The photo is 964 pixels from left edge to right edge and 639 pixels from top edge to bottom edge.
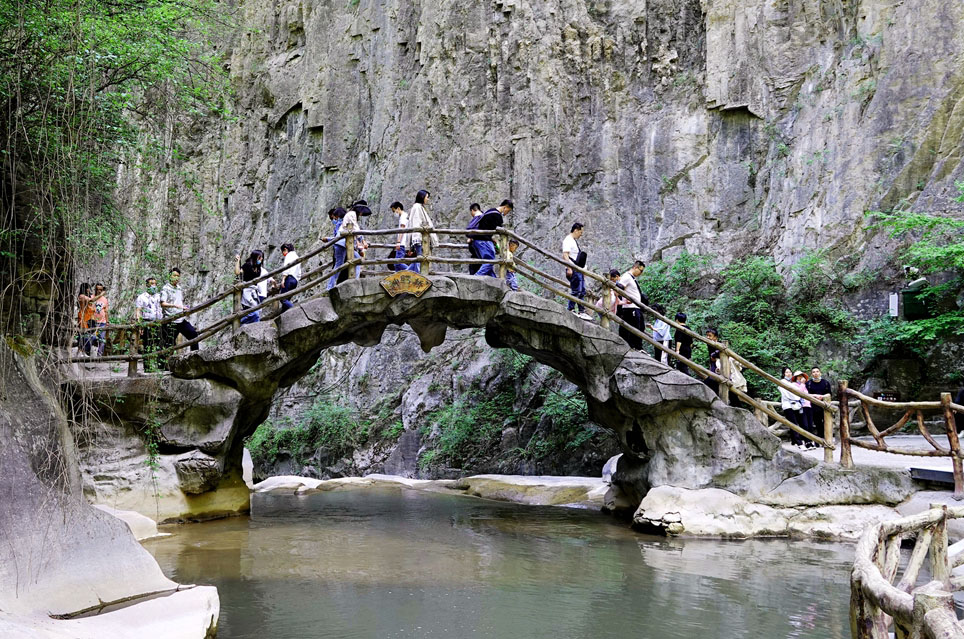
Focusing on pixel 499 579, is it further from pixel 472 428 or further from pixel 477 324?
pixel 472 428

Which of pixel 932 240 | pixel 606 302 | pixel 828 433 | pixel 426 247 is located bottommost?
pixel 828 433

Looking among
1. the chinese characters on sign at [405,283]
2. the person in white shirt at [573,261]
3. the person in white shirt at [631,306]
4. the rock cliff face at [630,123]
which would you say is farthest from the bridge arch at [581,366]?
the rock cliff face at [630,123]

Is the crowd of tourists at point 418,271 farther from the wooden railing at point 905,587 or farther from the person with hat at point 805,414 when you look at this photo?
the wooden railing at point 905,587

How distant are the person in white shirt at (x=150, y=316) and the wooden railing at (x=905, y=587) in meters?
10.8

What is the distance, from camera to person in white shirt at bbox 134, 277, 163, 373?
12.6 metres

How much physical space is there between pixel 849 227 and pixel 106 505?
15157mm

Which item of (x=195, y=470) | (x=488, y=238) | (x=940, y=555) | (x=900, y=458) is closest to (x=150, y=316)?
(x=195, y=470)

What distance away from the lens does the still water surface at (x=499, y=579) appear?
7.07m

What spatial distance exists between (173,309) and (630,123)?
1358 centimetres

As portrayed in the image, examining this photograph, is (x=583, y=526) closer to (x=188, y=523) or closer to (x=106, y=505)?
(x=188, y=523)

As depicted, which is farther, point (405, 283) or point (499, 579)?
point (405, 283)

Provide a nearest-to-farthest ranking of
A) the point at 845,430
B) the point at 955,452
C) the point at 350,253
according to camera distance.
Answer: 1. the point at 955,452
2. the point at 845,430
3. the point at 350,253

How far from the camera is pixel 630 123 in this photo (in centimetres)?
2177

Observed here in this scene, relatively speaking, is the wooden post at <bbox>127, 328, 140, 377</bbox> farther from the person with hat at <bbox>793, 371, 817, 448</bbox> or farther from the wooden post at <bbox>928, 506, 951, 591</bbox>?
the wooden post at <bbox>928, 506, 951, 591</bbox>
